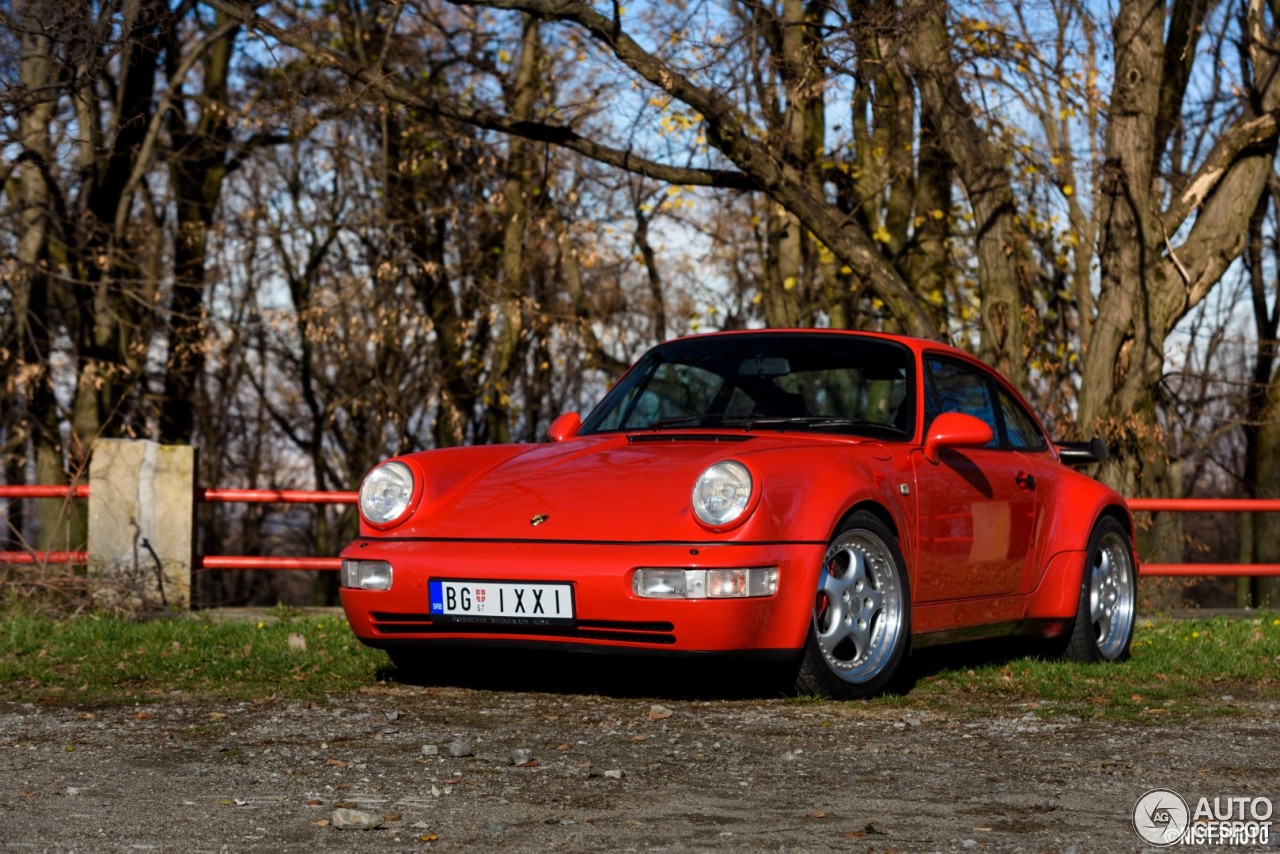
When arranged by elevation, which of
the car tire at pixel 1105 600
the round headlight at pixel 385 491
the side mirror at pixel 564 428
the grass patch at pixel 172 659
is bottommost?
the grass patch at pixel 172 659

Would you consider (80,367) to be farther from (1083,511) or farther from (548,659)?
(1083,511)

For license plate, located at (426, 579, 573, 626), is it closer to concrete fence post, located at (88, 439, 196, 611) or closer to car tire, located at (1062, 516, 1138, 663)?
car tire, located at (1062, 516, 1138, 663)

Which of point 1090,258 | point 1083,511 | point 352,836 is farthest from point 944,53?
point 352,836

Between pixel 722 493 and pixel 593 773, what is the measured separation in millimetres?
1480

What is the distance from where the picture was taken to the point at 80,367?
18.5 meters

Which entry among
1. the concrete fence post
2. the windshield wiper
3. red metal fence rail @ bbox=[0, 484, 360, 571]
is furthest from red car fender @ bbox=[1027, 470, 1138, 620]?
the concrete fence post

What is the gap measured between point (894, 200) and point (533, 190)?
180 inches

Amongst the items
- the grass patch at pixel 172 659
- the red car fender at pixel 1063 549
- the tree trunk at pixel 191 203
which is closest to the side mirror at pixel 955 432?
the red car fender at pixel 1063 549

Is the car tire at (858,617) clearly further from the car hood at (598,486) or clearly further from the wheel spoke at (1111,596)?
the wheel spoke at (1111,596)

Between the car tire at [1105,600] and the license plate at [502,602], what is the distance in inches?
115

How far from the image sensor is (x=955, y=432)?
22.0ft

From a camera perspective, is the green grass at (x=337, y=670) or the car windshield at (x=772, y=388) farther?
the car windshield at (x=772, y=388)

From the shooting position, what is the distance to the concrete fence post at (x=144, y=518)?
32.2ft

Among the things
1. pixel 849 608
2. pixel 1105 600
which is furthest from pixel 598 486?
pixel 1105 600
